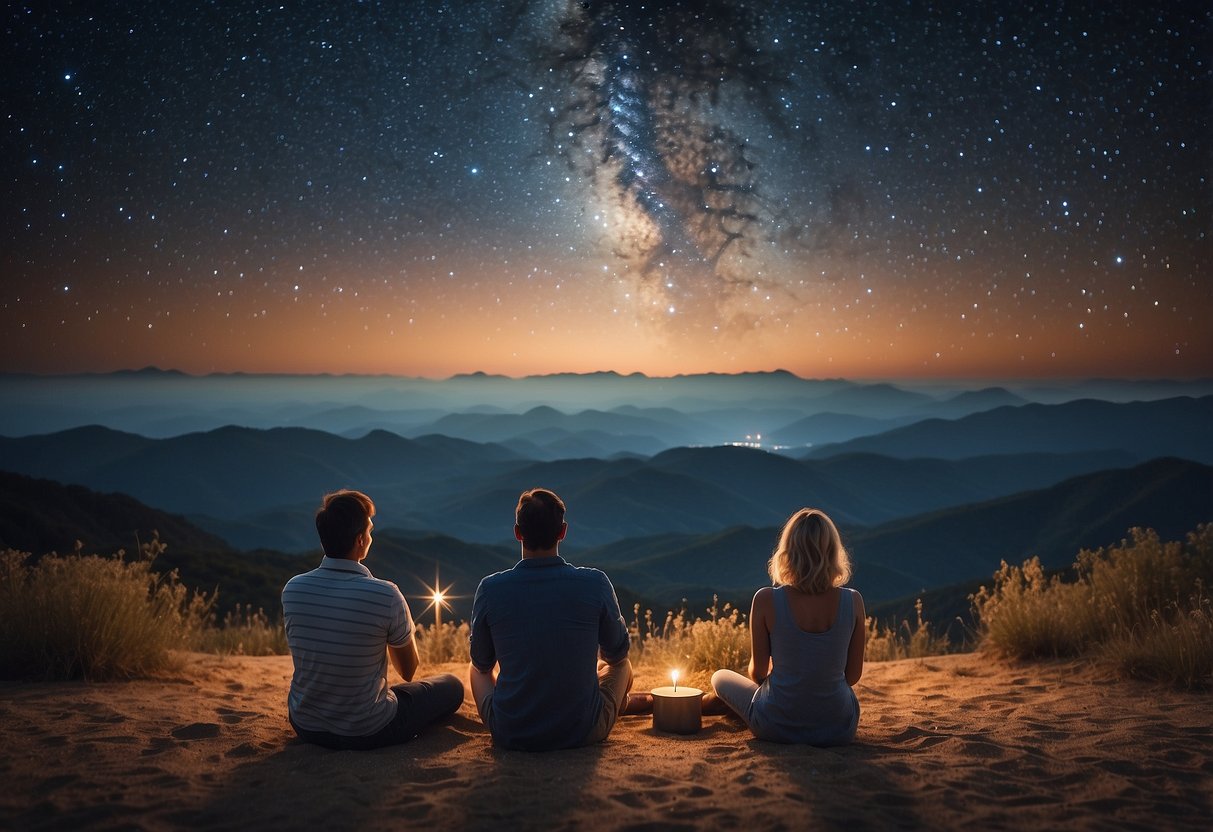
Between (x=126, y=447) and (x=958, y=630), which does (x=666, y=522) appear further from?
(x=126, y=447)

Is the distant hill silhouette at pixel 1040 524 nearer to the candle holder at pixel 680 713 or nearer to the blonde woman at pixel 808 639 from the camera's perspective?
the candle holder at pixel 680 713

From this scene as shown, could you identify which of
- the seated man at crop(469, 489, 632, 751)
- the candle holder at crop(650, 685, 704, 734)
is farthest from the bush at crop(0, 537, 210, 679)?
the candle holder at crop(650, 685, 704, 734)

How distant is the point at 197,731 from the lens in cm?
433

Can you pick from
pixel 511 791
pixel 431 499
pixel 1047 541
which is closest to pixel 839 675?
pixel 511 791

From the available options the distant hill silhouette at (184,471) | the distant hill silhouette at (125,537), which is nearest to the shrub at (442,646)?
the distant hill silhouette at (125,537)

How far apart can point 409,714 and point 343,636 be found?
782 mm

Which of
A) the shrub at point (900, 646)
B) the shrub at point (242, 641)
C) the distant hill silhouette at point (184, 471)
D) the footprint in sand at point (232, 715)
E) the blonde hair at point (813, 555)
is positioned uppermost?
the blonde hair at point (813, 555)

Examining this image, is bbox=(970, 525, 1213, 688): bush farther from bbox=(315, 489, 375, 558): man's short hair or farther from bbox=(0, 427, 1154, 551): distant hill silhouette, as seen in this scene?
bbox=(0, 427, 1154, 551): distant hill silhouette

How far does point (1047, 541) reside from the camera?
83.1 metres

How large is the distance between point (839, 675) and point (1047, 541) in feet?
304

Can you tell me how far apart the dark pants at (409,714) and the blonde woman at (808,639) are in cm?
181

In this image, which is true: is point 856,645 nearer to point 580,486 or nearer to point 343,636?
point 343,636

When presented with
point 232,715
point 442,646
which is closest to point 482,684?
point 232,715

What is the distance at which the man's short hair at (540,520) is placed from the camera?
12.1 ft
